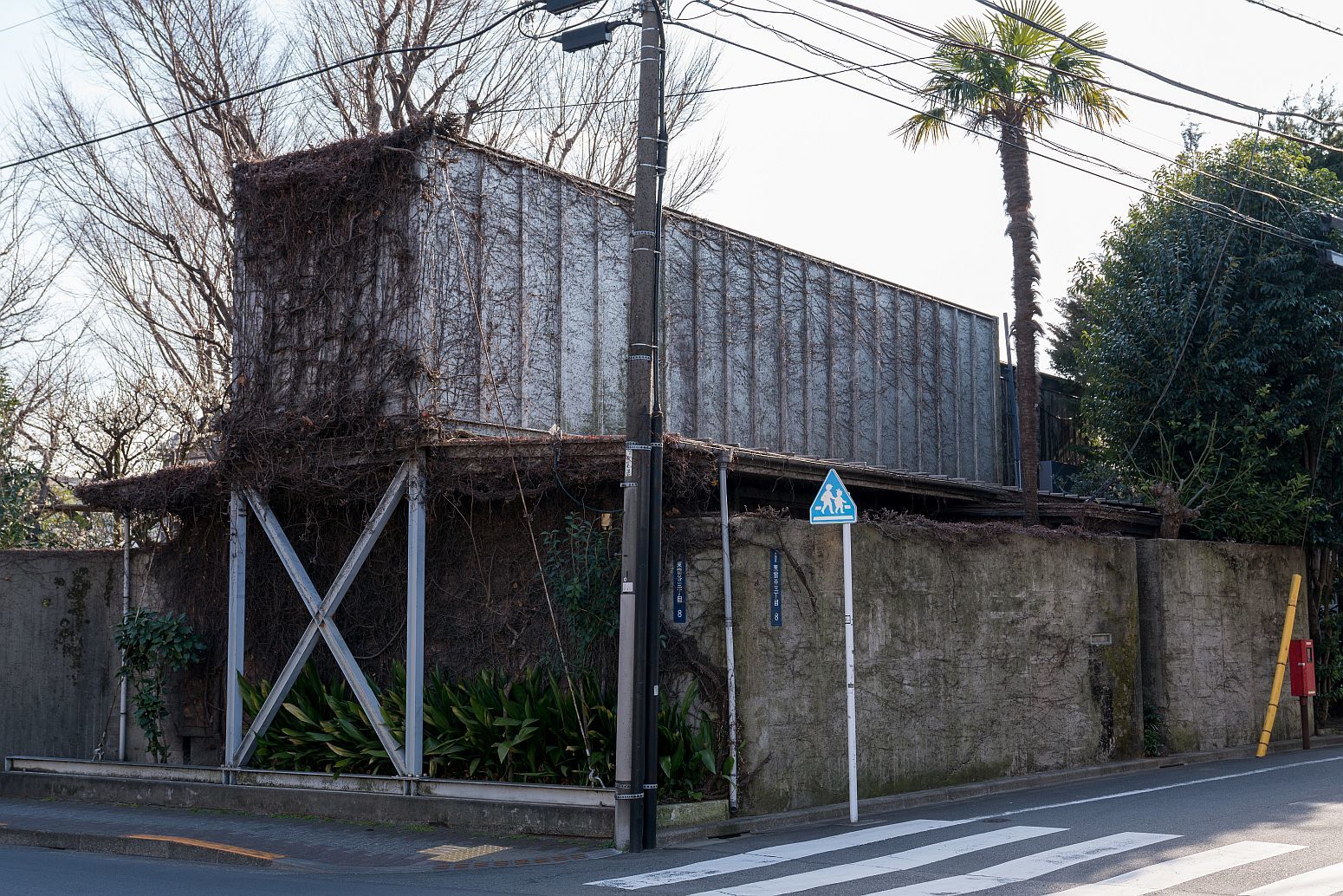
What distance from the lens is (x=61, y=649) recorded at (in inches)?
675

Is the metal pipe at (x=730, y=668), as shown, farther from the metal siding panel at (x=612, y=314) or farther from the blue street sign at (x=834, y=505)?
the metal siding panel at (x=612, y=314)

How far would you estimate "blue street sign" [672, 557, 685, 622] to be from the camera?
1212cm

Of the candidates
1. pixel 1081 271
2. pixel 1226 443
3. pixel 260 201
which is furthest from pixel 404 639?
pixel 1081 271

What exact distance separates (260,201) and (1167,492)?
1315 centimetres

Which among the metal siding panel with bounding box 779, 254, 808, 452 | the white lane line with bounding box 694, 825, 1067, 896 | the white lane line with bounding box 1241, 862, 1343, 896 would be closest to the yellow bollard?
the metal siding panel with bounding box 779, 254, 808, 452

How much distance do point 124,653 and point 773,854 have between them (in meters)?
9.40

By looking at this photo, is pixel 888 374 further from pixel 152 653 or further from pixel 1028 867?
pixel 1028 867

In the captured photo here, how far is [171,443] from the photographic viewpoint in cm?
2448

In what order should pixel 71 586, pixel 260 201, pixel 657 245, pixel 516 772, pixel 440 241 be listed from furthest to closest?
pixel 71 586, pixel 260 201, pixel 440 241, pixel 516 772, pixel 657 245

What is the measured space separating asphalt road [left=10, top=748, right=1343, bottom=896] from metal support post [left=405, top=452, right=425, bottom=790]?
236 centimetres

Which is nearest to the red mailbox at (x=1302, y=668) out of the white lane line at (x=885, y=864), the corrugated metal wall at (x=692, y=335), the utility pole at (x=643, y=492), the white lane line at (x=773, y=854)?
the corrugated metal wall at (x=692, y=335)

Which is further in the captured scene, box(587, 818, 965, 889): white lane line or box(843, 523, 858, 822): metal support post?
box(843, 523, 858, 822): metal support post

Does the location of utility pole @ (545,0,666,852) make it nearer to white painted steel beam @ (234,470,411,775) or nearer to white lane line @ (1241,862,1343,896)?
white painted steel beam @ (234,470,411,775)

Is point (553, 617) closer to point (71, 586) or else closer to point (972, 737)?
point (972, 737)
